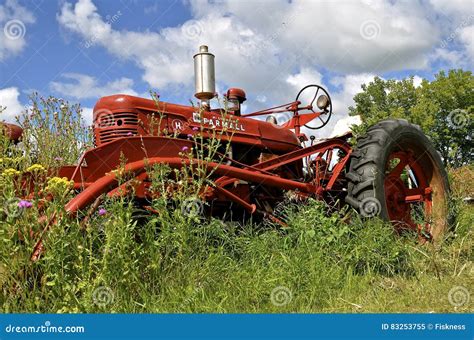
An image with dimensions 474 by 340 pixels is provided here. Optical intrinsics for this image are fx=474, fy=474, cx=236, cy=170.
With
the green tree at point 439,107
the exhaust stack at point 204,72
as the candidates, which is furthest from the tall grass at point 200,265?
the green tree at point 439,107

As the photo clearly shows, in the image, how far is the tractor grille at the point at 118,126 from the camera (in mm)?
4449

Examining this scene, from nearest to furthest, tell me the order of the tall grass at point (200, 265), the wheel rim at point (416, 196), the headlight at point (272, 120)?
the tall grass at point (200, 265) < the wheel rim at point (416, 196) < the headlight at point (272, 120)

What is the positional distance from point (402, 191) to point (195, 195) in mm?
3273

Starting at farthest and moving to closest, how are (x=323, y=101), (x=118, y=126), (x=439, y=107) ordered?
(x=439, y=107) → (x=323, y=101) → (x=118, y=126)

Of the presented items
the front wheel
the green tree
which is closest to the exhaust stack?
the front wheel

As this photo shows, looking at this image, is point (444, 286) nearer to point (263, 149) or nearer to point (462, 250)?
point (462, 250)

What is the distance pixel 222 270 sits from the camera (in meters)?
3.60

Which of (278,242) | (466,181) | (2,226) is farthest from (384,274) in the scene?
(466,181)

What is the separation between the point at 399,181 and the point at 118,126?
341 cm

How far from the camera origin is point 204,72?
4859mm

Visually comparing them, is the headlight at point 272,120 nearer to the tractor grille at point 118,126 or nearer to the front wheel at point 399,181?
the front wheel at point 399,181

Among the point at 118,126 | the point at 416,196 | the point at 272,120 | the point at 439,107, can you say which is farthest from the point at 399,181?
the point at 439,107

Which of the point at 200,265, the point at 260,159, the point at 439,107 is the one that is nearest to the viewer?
the point at 200,265

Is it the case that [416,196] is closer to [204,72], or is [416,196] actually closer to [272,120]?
[272,120]
